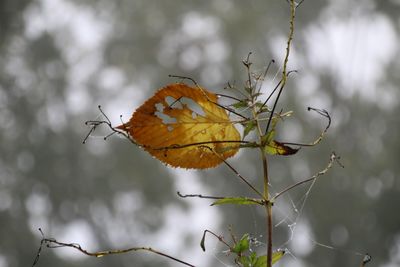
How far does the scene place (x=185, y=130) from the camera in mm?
292

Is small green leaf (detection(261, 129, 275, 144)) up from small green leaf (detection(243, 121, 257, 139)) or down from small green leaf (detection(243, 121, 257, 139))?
down

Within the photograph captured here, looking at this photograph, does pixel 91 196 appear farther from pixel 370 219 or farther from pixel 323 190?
pixel 370 219

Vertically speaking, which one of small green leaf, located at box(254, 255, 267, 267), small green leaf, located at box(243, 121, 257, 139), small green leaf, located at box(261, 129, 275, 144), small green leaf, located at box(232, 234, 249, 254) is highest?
small green leaf, located at box(243, 121, 257, 139)

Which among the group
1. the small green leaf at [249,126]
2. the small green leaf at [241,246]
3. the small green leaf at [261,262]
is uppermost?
the small green leaf at [249,126]

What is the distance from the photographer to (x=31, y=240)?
6234mm

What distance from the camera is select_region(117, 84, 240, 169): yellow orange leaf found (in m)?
0.28

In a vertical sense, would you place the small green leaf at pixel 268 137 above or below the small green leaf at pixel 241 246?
above

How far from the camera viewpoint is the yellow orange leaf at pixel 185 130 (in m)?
0.28

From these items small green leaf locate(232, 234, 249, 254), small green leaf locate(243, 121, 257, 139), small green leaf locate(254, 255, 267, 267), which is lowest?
small green leaf locate(254, 255, 267, 267)

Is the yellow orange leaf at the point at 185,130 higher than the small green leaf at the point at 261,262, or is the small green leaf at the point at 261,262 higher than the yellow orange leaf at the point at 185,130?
the yellow orange leaf at the point at 185,130

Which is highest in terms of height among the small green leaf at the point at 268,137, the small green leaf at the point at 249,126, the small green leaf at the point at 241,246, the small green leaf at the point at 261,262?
the small green leaf at the point at 249,126

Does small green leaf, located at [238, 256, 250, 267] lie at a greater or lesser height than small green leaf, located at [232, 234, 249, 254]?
lesser

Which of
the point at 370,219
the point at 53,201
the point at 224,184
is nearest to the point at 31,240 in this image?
the point at 53,201

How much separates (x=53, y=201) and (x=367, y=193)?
3765 mm
